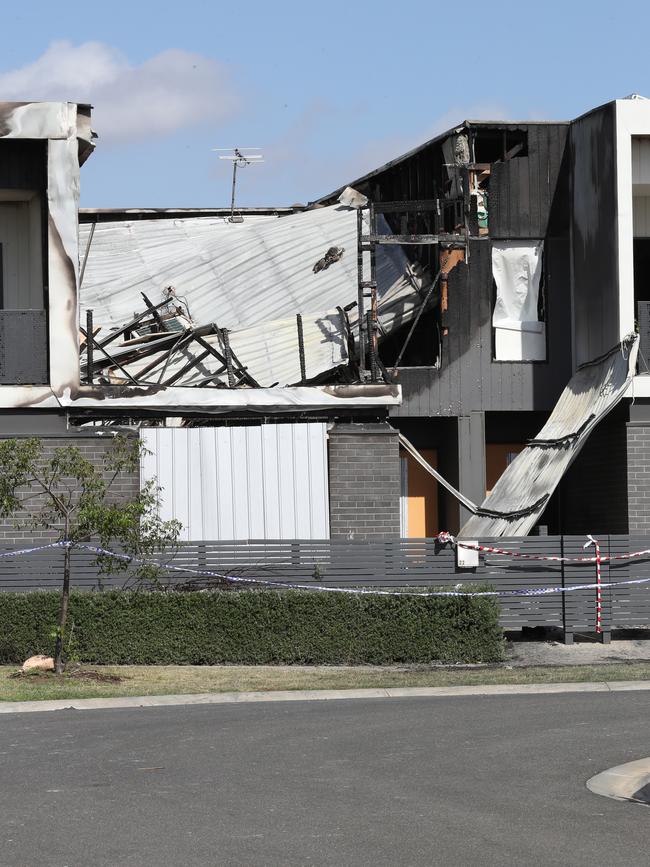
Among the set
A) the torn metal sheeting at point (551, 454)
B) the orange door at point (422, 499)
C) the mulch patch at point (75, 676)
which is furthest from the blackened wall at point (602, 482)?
the mulch patch at point (75, 676)

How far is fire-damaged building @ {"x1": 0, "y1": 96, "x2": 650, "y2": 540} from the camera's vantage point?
19453mm

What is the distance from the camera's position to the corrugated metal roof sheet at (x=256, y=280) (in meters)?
22.0

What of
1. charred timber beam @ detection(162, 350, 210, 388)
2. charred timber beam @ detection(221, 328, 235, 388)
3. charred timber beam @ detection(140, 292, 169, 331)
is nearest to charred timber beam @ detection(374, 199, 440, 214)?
charred timber beam @ detection(221, 328, 235, 388)

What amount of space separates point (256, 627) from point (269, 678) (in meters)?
1.12

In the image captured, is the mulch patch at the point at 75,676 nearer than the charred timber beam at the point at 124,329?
Yes

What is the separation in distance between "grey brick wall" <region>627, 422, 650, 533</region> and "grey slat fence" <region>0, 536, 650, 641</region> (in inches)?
90.3

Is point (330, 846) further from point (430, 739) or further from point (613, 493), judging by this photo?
point (613, 493)

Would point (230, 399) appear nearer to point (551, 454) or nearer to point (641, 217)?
point (551, 454)

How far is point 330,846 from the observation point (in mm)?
7156

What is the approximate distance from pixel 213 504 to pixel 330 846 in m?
12.5

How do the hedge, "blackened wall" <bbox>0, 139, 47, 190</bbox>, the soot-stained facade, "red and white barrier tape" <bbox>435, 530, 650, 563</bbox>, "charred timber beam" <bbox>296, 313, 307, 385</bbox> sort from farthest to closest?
the soot-stained facade
"charred timber beam" <bbox>296, 313, 307, 385</bbox>
"blackened wall" <bbox>0, 139, 47, 190</bbox>
"red and white barrier tape" <bbox>435, 530, 650, 563</bbox>
the hedge

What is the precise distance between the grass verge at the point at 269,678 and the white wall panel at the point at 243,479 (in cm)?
319

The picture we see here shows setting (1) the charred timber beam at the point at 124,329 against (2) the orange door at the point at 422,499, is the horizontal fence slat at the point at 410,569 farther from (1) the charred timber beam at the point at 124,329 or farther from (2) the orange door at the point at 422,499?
(2) the orange door at the point at 422,499

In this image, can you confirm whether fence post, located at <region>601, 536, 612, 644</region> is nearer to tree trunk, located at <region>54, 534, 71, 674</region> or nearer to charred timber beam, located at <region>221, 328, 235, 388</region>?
charred timber beam, located at <region>221, 328, 235, 388</region>
